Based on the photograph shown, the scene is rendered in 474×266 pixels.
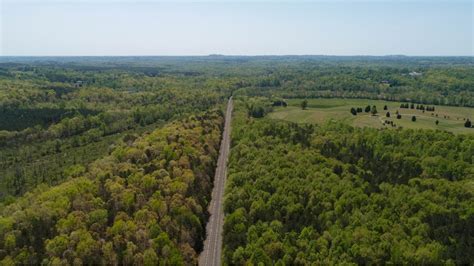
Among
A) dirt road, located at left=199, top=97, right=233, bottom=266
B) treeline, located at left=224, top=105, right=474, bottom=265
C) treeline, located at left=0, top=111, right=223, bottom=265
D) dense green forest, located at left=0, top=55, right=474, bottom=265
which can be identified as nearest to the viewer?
treeline, located at left=0, top=111, right=223, bottom=265

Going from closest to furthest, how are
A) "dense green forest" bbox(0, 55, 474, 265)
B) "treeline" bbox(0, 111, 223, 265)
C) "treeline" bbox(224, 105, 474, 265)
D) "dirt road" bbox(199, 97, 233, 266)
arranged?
"treeline" bbox(0, 111, 223, 265)
"dense green forest" bbox(0, 55, 474, 265)
"treeline" bbox(224, 105, 474, 265)
"dirt road" bbox(199, 97, 233, 266)

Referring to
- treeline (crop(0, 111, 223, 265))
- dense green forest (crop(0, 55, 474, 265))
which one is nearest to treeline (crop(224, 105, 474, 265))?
dense green forest (crop(0, 55, 474, 265))

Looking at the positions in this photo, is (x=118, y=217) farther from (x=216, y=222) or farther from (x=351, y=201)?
(x=351, y=201)

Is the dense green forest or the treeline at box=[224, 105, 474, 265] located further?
the treeline at box=[224, 105, 474, 265]

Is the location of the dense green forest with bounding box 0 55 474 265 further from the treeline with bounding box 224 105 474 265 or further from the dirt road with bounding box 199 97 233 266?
the dirt road with bounding box 199 97 233 266

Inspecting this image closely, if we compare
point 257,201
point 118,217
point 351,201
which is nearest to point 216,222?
point 257,201

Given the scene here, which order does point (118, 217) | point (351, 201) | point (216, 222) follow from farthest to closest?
point (216, 222), point (351, 201), point (118, 217)

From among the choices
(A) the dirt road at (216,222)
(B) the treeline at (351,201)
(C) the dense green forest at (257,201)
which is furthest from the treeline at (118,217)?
(B) the treeline at (351,201)

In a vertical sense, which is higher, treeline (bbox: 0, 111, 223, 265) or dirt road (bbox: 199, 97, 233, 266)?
treeline (bbox: 0, 111, 223, 265)

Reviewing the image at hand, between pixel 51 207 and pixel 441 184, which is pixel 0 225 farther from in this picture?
pixel 441 184
